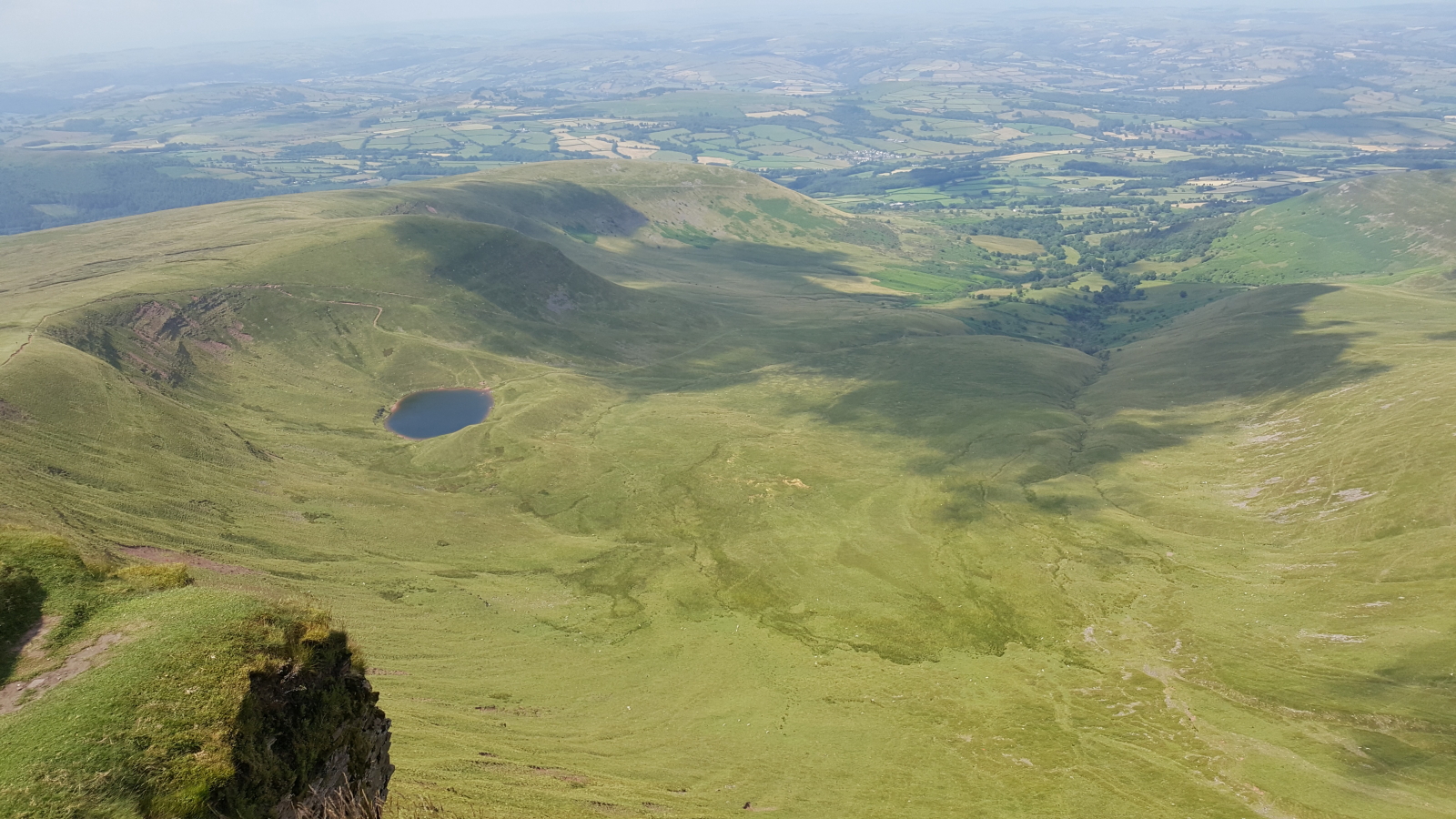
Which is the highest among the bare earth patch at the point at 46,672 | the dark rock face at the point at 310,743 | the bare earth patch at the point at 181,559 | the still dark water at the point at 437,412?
the bare earth patch at the point at 46,672

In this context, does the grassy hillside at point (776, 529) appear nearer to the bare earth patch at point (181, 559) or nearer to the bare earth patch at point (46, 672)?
the bare earth patch at point (181, 559)

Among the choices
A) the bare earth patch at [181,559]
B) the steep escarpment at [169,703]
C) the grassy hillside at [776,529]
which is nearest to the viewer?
the steep escarpment at [169,703]

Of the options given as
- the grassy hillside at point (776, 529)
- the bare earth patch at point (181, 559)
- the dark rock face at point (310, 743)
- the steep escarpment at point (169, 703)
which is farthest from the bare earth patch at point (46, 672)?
the bare earth patch at point (181, 559)

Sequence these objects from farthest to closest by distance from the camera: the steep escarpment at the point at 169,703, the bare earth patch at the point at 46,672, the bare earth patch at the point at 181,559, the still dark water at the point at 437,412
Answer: the still dark water at the point at 437,412 < the bare earth patch at the point at 181,559 < the bare earth patch at the point at 46,672 < the steep escarpment at the point at 169,703

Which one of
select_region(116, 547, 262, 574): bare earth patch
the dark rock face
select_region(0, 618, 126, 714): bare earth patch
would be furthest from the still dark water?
the dark rock face

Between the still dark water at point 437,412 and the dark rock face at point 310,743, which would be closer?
the dark rock face at point 310,743

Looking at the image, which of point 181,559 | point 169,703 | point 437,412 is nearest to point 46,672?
point 169,703

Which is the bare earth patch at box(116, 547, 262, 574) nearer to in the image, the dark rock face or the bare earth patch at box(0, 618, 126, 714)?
the bare earth patch at box(0, 618, 126, 714)
